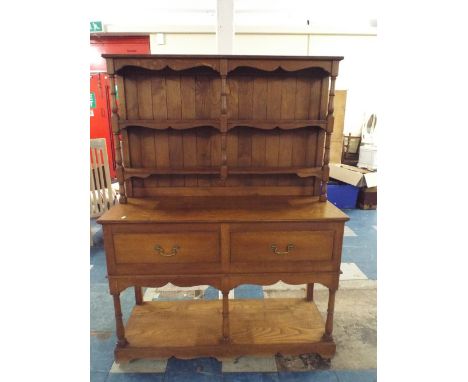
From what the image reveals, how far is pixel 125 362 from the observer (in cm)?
180

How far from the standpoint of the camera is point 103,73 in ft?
17.4

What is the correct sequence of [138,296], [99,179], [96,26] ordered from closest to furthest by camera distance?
[138,296], [99,179], [96,26]

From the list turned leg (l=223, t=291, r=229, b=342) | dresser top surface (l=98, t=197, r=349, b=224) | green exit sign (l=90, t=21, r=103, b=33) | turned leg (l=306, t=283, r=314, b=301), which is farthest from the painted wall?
turned leg (l=223, t=291, r=229, b=342)

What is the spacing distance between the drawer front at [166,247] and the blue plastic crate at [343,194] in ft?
10.5

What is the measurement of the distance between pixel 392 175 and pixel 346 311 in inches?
76.2

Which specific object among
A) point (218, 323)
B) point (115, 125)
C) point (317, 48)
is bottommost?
point (218, 323)

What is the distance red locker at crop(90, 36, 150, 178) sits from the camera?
16.3ft

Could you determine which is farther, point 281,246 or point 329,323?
point 329,323

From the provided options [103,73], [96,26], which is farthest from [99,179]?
[96,26]

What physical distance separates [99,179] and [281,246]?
98.1 inches

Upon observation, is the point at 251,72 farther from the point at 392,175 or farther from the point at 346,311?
the point at 346,311

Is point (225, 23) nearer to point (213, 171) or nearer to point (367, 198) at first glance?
point (213, 171)

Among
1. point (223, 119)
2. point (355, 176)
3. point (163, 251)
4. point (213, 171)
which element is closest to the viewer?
point (163, 251)

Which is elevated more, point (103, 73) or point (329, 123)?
point (103, 73)
